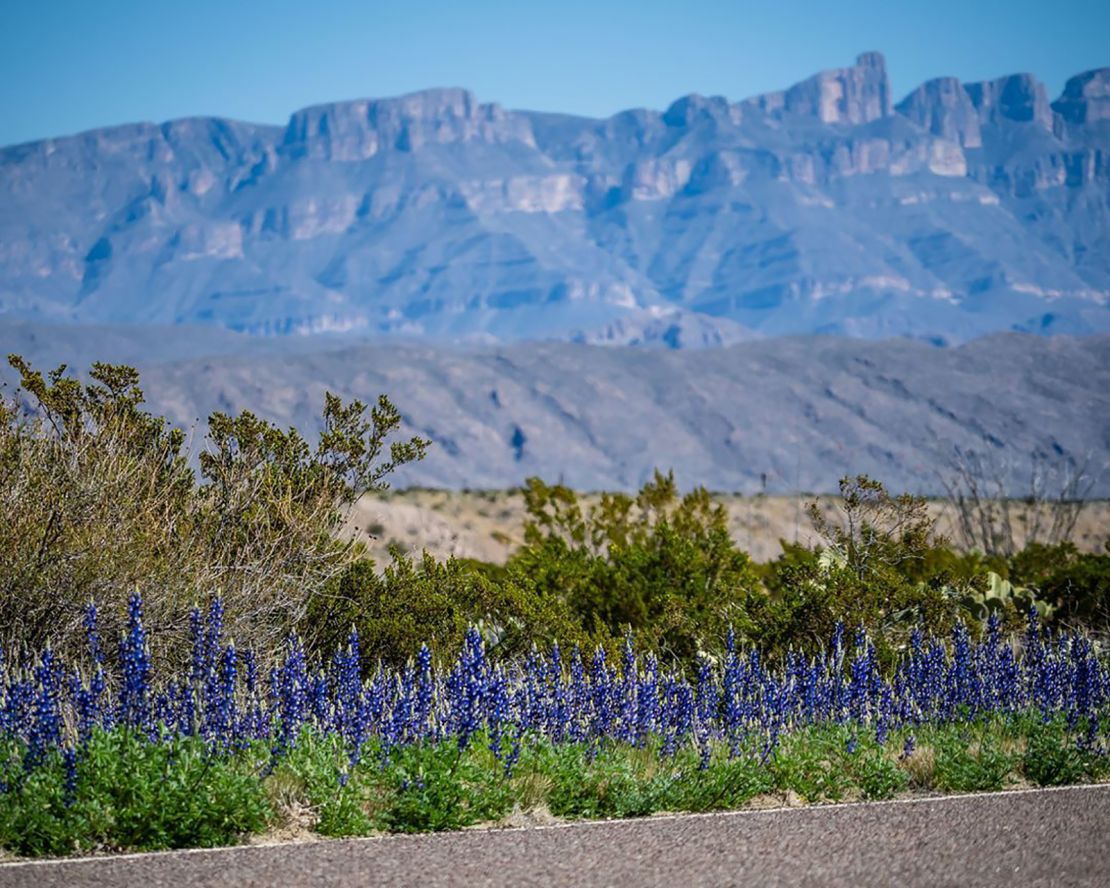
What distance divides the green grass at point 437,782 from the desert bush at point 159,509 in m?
2.04

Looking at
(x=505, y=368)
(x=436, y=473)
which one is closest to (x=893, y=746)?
(x=436, y=473)

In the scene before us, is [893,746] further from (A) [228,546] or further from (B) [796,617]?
(A) [228,546]

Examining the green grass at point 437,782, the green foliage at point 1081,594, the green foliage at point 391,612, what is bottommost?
the green grass at point 437,782

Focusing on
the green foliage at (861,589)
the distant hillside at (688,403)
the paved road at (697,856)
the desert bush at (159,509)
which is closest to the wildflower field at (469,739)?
the paved road at (697,856)

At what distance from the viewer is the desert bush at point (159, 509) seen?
9.52 meters

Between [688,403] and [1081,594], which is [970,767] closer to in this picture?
[1081,594]

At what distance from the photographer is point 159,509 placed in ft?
→ 35.8

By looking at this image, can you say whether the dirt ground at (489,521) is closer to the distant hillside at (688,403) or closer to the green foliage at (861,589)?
the green foliage at (861,589)

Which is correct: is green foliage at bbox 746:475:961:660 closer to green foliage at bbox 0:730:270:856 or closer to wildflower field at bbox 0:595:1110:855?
wildflower field at bbox 0:595:1110:855

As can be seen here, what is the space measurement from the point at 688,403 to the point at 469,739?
6785 inches

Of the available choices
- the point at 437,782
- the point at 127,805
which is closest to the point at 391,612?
the point at 437,782

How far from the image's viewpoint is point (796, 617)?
1200 cm

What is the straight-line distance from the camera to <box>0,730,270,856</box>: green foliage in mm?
6932

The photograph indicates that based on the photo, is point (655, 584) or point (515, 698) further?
point (655, 584)
